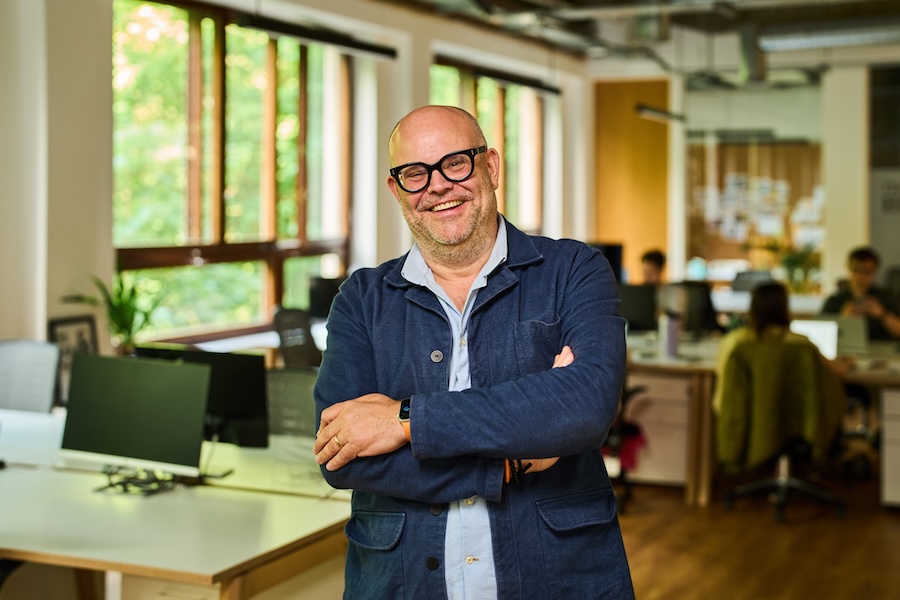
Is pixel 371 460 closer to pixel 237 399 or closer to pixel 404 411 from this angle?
pixel 404 411

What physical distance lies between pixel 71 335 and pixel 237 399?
3.03 m

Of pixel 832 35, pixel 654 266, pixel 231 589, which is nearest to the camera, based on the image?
pixel 231 589

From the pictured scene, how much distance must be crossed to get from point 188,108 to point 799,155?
7451 millimetres

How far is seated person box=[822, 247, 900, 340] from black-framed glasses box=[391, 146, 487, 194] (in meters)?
6.37

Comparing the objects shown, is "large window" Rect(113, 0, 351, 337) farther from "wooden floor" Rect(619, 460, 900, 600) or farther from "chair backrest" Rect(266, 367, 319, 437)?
"wooden floor" Rect(619, 460, 900, 600)

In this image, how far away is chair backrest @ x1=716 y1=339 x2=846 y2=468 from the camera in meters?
6.11

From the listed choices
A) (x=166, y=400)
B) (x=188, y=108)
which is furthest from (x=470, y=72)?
(x=166, y=400)

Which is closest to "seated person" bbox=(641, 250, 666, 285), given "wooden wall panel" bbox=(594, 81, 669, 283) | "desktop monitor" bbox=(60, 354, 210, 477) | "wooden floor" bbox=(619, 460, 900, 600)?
"wooden floor" bbox=(619, 460, 900, 600)

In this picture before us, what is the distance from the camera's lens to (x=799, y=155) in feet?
42.0

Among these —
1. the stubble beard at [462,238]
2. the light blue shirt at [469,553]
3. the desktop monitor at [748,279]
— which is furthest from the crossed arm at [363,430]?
the desktop monitor at [748,279]

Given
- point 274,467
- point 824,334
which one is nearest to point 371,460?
point 274,467

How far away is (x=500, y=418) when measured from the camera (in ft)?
6.09

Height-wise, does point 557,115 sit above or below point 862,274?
above

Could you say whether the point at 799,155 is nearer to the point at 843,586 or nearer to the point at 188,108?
the point at 188,108
